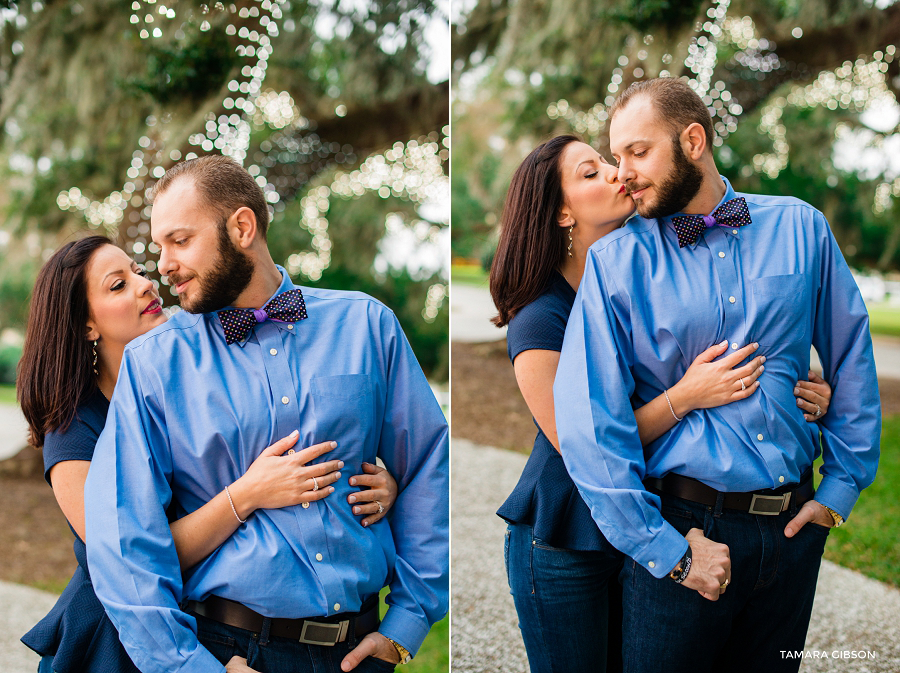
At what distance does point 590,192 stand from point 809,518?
3.31 ft

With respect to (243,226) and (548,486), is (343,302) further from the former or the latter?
(548,486)

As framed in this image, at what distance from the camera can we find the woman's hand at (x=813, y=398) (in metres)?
1.88

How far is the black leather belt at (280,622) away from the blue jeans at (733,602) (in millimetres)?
719

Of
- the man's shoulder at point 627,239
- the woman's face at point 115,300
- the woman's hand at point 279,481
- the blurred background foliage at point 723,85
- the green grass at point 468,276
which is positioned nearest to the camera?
the woman's hand at point 279,481

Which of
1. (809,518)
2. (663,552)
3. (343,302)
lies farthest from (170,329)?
(809,518)

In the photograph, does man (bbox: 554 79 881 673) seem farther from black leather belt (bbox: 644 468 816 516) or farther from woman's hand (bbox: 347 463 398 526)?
woman's hand (bbox: 347 463 398 526)

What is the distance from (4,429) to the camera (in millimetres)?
14328

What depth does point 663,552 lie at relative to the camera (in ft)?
5.64

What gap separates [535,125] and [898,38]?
12.6 feet

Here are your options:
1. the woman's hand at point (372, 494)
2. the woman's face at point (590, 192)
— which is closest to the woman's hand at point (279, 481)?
the woman's hand at point (372, 494)

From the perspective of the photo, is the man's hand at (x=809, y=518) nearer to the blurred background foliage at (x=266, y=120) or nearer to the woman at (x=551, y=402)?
the woman at (x=551, y=402)

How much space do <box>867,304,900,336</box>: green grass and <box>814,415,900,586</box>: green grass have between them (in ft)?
36.8

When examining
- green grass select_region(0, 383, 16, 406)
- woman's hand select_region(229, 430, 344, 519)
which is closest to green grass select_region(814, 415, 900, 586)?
woman's hand select_region(229, 430, 344, 519)

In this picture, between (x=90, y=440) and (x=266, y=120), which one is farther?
(x=266, y=120)
